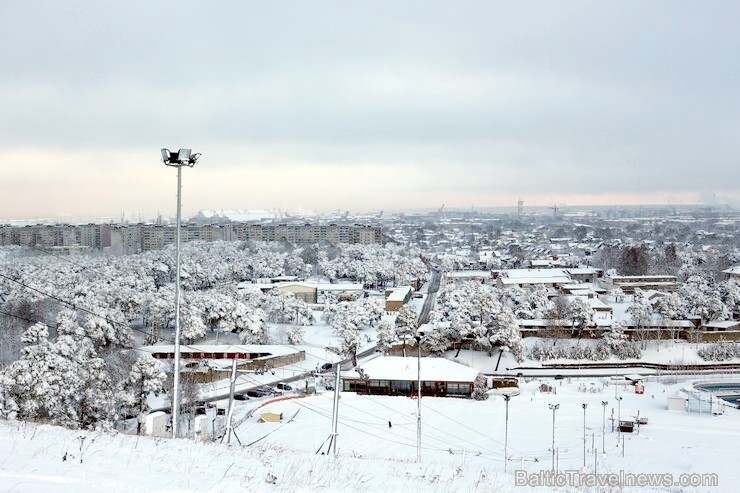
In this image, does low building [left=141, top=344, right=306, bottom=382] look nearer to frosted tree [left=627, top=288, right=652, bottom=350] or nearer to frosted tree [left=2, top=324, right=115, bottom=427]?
frosted tree [left=2, top=324, right=115, bottom=427]

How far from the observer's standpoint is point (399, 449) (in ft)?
40.2

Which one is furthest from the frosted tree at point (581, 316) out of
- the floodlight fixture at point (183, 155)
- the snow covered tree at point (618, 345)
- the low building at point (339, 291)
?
the floodlight fixture at point (183, 155)

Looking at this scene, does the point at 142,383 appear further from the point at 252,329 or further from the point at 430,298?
the point at 430,298

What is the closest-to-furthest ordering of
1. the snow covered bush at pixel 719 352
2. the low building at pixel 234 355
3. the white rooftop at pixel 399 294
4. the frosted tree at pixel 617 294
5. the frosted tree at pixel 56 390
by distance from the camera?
the frosted tree at pixel 56 390 → the low building at pixel 234 355 → the snow covered bush at pixel 719 352 → the white rooftop at pixel 399 294 → the frosted tree at pixel 617 294

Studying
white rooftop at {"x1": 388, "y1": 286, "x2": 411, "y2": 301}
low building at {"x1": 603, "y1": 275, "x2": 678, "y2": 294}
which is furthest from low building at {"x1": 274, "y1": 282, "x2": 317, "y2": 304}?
low building at {"x1": 603, "y1": 275, "x2": 678, "y2": 294}

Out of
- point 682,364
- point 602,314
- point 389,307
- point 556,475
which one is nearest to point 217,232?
point 389,307

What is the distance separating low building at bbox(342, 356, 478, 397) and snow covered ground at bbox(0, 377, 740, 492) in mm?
808

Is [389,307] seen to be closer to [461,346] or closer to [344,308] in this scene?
[344,308]

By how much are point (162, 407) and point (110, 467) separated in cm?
1178

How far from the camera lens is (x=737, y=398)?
59.2 feet

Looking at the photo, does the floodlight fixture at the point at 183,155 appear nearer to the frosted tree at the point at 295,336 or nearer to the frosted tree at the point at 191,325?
the frosted tree at the point at 191,325

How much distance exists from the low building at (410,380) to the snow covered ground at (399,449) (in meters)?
0.81

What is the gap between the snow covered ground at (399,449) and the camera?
469 centimetres

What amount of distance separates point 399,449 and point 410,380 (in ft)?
19.0
